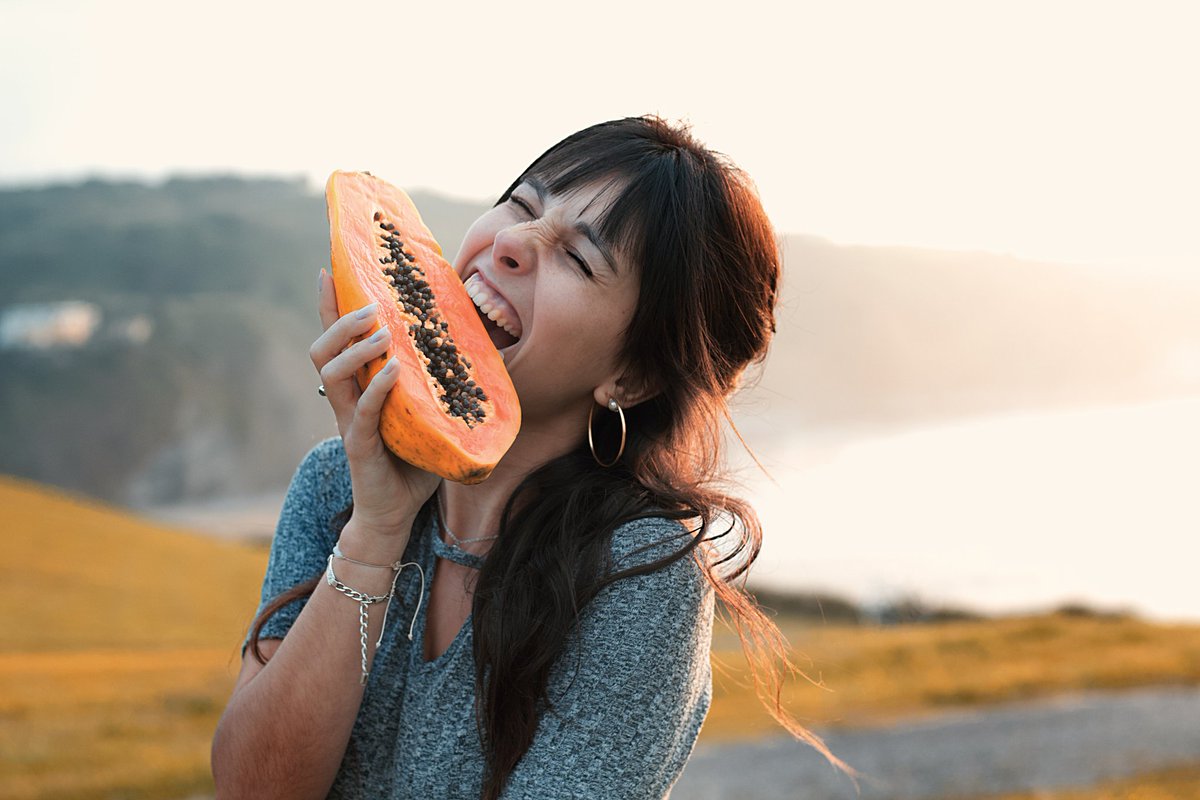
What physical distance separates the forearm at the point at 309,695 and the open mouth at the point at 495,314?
51 cm

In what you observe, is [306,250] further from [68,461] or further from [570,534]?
[570,534]

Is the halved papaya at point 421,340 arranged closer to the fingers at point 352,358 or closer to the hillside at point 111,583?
the fingers at point 352,358

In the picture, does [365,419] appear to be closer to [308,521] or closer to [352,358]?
[352,358]

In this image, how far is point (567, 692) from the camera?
1.99 m

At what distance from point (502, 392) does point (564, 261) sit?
30 cm

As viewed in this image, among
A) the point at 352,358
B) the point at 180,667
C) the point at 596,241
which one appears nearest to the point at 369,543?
the point at 352,358

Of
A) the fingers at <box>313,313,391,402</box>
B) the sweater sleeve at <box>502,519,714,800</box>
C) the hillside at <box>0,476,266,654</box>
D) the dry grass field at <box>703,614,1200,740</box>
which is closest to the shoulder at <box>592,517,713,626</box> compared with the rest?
the sweater sleeve at <box>502,519,714,800</box>

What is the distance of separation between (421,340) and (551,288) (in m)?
0.29

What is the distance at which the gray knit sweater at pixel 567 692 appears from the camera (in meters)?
1.95

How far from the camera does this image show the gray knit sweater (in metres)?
1.95

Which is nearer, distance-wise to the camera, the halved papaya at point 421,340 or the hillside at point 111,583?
the halved papaya at point 421,340

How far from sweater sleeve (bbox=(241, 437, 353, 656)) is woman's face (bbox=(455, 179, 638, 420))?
480 mm

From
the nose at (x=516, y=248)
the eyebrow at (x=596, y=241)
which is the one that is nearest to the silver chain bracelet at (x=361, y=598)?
the nose at (x=516, y=248)

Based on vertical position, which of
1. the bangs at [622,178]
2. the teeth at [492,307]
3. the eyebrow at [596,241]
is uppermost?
the bangs at [622,178]
